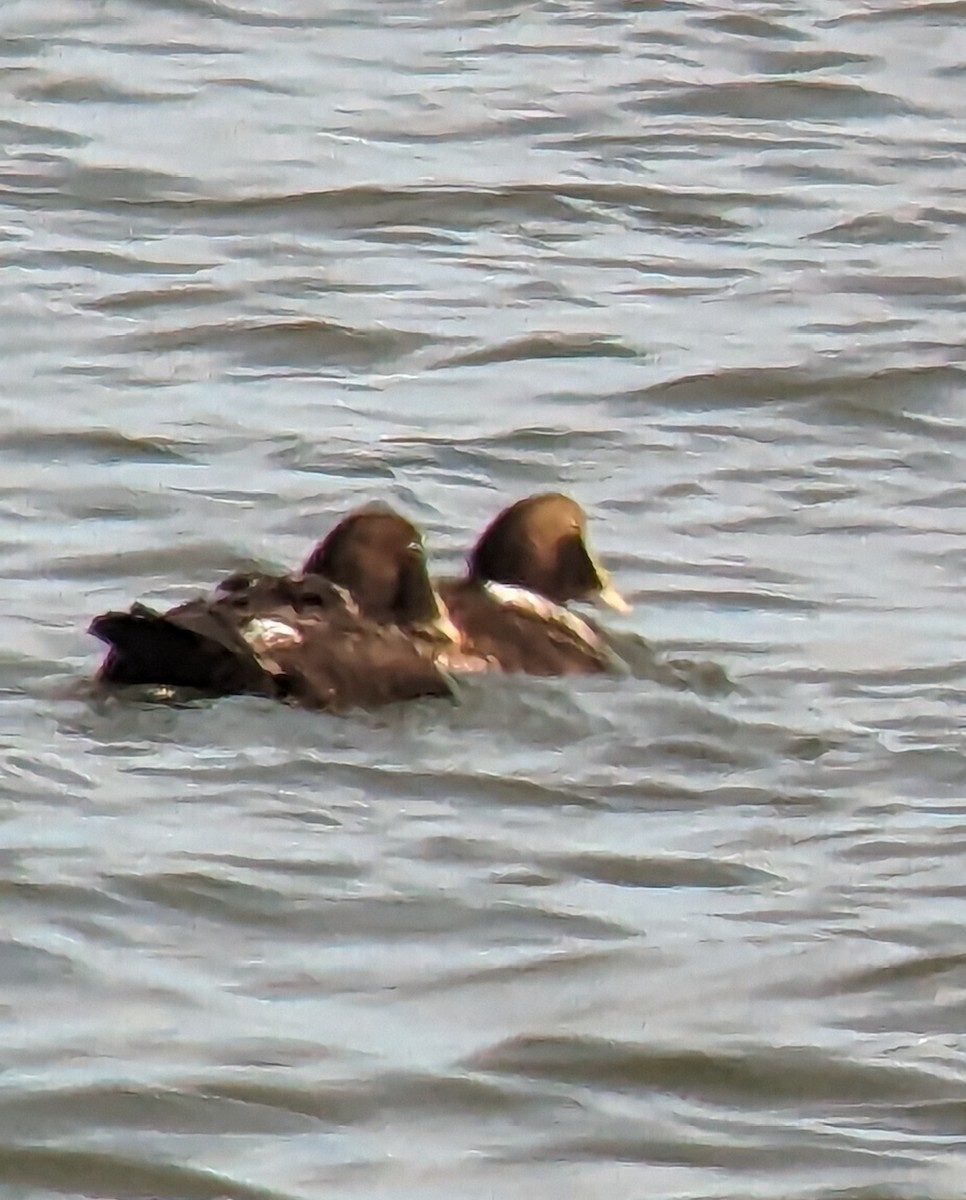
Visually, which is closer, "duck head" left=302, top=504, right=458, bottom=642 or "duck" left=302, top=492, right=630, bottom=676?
"duck head" left=302, top=504, right=458, bottom=642

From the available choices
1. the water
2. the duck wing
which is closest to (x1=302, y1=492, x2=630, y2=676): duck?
the duck wing

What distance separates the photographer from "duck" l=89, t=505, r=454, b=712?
716 cm

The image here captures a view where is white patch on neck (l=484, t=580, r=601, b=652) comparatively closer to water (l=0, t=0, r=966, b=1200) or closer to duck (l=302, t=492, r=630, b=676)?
duck (l=302, t=492, r=630, b=676)

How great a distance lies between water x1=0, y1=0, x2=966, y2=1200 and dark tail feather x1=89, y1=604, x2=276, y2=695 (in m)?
0.07

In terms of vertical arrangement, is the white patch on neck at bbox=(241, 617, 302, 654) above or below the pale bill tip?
above

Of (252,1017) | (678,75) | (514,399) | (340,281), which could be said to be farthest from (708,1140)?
(678,75)

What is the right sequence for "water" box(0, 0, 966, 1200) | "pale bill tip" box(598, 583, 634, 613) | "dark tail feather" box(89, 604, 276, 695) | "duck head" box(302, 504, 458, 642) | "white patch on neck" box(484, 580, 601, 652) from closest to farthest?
"water" box(0, 0, 966, 1200)
"dark tail feather" box(89, 604, 276, 695)
"duck head" box(302, 504, 458, 642)
"white patch on neck" box(484, 580, 601, 652)
"pale bill tip" box(598, 583, 634, 613)

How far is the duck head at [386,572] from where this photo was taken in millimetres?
7648

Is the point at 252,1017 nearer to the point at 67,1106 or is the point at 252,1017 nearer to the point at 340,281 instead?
the point at 67,1106

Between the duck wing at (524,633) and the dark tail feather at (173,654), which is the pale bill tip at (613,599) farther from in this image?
the dark tail feather at (173,654)

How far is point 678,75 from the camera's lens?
44.8 feet

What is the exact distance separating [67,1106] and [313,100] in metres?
7.95

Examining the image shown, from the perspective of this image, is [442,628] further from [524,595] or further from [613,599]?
[613,599]

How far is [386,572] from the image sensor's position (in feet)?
25.2
